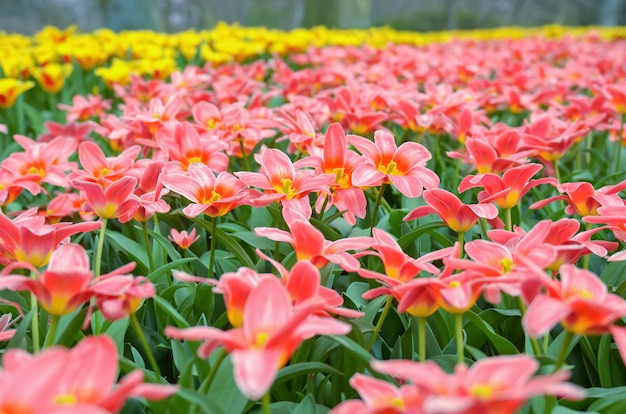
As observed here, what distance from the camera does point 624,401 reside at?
90 centimetres

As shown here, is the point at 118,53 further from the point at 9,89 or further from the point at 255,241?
the point at 255,241

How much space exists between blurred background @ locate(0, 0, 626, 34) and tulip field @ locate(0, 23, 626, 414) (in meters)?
8.41

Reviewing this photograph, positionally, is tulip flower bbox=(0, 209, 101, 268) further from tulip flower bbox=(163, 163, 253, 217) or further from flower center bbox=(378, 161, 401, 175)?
flower center bbox=(378, 161, 401, 175)

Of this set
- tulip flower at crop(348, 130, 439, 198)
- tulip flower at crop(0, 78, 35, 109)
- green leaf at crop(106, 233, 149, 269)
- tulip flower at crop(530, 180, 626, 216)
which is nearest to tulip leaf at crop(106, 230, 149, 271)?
green leaf at crop(106, 233, 149, 269)

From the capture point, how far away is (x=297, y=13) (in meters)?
19.5

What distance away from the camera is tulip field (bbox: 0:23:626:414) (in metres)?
0.68

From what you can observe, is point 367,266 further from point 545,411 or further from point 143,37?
point 143,37

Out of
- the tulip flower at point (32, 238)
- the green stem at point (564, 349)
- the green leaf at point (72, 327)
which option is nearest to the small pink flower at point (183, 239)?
the tulip flower at point (32, 238)

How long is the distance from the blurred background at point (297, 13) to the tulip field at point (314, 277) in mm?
Answer: 8411

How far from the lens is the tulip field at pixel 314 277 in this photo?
684mm

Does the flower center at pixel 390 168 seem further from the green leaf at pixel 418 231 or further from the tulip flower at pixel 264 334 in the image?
the tulip flower at pixel 264 334

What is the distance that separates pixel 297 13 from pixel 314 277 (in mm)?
19582

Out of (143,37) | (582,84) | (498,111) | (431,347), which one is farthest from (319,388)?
(143,37)

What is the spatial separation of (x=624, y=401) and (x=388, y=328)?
458mm
